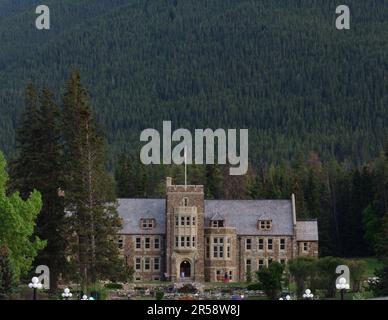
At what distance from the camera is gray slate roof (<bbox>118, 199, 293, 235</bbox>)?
89875 millimetres

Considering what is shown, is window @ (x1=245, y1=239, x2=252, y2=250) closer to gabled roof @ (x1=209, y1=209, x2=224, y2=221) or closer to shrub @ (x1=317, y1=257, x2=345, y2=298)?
gabled roof @ (x1=209, y1=209, x2=224, y2=221)

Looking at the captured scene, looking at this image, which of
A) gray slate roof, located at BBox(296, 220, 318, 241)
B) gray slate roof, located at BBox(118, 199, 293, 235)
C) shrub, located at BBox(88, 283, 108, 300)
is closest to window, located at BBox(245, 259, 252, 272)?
gray slate roof, located at BBox(118, 199, 293, 235)

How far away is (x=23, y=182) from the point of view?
67875 mm

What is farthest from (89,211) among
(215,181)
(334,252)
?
(215,181)

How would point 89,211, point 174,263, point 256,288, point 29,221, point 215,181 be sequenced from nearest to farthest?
point 29,221 → point 89,211 → point 256,288 → point 174,263 → point 215,181

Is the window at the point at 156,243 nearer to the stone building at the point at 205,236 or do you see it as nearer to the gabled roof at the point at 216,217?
the stone building at the point at 205,236

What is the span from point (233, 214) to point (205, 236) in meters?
2.70

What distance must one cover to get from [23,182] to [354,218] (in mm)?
47381

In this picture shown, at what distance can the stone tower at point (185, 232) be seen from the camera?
291 ft

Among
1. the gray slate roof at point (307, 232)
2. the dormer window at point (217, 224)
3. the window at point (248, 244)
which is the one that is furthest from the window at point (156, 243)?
the gray slate roof at point (307, 232)

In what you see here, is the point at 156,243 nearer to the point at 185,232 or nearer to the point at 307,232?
the point at 185,232
